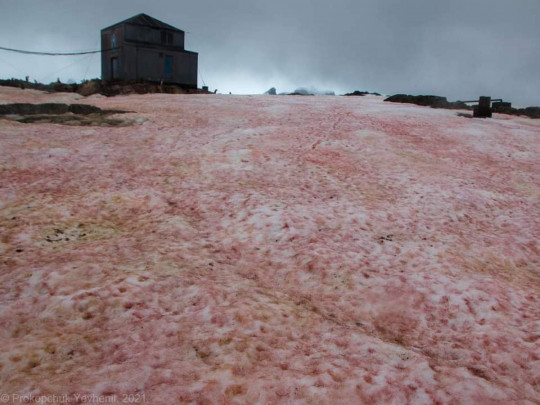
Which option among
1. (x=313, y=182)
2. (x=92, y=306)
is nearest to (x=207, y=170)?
(x=313, y=182)

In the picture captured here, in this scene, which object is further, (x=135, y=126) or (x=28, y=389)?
(x=135, y=126)

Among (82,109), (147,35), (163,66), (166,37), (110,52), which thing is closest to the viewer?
(82,109)

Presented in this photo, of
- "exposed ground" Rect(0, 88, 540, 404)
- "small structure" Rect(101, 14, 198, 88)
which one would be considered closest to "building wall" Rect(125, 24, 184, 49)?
"small structure" Rect(101, 14, 198, 88)

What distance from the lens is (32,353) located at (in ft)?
12.6

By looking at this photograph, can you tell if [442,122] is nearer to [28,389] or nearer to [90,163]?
[90,163]

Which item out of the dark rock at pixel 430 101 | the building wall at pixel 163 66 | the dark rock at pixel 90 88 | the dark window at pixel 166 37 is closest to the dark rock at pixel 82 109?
the dark rock at pixel 430 101

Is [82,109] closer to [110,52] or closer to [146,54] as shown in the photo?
[146,54]

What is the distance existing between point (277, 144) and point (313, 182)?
3.41 metres

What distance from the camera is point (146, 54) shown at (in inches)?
2152

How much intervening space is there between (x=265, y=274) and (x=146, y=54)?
2193 inches

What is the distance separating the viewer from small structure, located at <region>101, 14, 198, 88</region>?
5366 cm

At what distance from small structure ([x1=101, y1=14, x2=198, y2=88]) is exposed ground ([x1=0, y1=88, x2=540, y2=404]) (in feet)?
152

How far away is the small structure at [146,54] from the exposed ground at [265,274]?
46.3 m

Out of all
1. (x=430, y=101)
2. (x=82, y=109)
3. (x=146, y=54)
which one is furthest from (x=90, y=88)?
(x=430, y=101)
